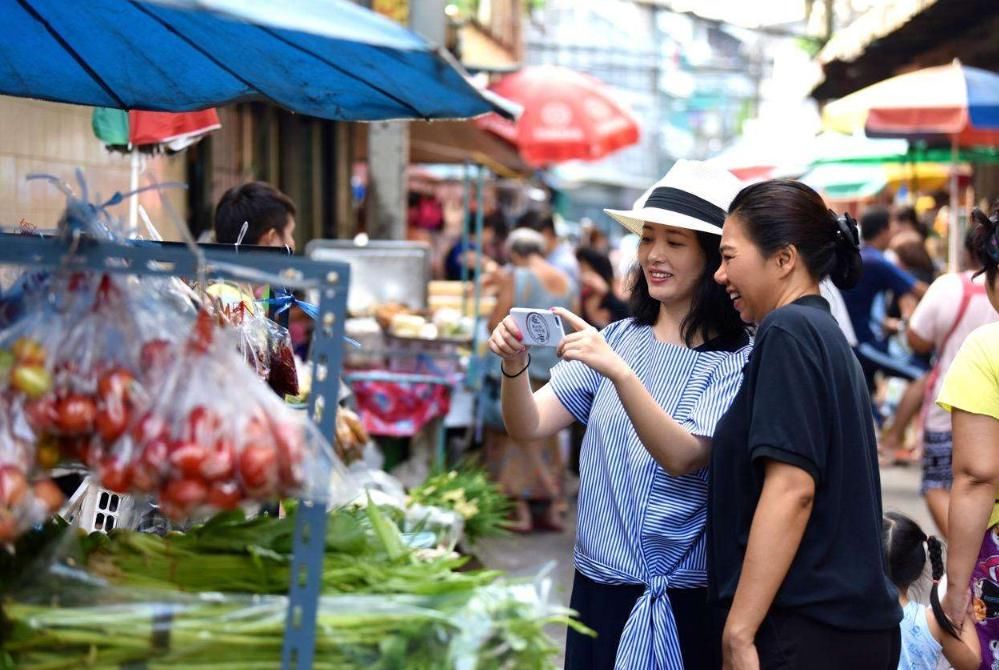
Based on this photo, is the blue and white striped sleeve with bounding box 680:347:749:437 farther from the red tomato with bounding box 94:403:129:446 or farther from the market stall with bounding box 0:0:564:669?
the red tomato with bounding box 94:403:129:446

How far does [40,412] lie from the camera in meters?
1.97

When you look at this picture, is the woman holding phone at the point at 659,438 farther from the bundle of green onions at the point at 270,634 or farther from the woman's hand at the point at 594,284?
the woman's hand at the point at 594,284

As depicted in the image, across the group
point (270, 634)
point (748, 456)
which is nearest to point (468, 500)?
point (748, 456)

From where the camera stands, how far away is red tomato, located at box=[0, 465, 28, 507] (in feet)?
6.28

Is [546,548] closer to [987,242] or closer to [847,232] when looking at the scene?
[987,242]

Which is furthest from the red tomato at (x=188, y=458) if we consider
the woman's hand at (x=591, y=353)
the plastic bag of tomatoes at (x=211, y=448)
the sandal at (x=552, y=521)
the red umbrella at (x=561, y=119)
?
the red umbrella at (x=561, y=119)

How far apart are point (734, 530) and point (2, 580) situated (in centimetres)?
160

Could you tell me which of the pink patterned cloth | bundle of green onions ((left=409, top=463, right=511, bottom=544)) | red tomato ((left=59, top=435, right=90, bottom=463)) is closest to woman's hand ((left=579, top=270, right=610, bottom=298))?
the pink patterned cloth

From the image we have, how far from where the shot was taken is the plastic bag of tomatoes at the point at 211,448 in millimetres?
1938

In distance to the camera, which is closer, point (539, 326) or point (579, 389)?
point (539, 326)

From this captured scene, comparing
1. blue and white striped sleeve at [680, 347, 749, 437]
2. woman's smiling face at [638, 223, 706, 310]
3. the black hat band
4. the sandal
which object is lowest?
the sandal

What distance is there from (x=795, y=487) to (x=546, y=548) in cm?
599

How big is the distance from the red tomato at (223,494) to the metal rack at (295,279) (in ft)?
0.57

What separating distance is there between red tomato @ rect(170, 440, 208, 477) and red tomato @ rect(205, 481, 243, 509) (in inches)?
1.4
